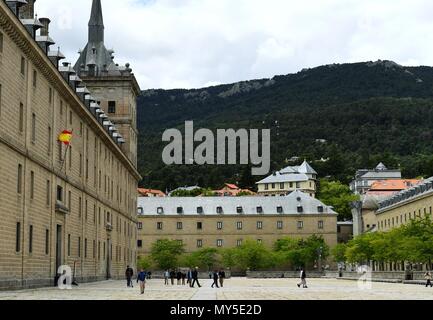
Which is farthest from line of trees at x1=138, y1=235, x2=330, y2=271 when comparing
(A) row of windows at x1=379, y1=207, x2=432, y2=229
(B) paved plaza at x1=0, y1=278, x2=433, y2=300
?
(B) paved plaza at x1=0, y1=278, x2=433, y2=300

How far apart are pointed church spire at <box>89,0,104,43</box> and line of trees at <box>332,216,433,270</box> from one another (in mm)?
42788

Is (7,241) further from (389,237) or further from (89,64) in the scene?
(389,237)

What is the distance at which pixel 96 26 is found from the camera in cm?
9469

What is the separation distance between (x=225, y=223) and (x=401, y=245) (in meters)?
60.8

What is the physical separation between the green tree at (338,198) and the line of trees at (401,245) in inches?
2507

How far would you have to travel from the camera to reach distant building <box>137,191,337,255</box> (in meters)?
143

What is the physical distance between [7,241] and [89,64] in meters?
56.5

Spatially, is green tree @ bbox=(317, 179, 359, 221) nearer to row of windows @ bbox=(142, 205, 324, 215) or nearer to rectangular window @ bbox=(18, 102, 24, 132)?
row of windows @ bbox=(142, 205, 324, 215)

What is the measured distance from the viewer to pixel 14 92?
39.9 m

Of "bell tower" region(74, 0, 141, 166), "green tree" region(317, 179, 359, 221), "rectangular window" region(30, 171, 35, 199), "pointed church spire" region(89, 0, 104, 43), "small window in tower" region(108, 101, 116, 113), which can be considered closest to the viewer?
"rectangular window" region(30, 171, 35, 199)

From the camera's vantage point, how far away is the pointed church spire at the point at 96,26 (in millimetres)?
94312

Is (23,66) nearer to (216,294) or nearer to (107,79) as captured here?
(216,294)

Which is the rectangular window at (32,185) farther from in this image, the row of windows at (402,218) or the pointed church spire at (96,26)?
the row of windows at (402,218)

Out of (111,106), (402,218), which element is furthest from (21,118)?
(402,218)
